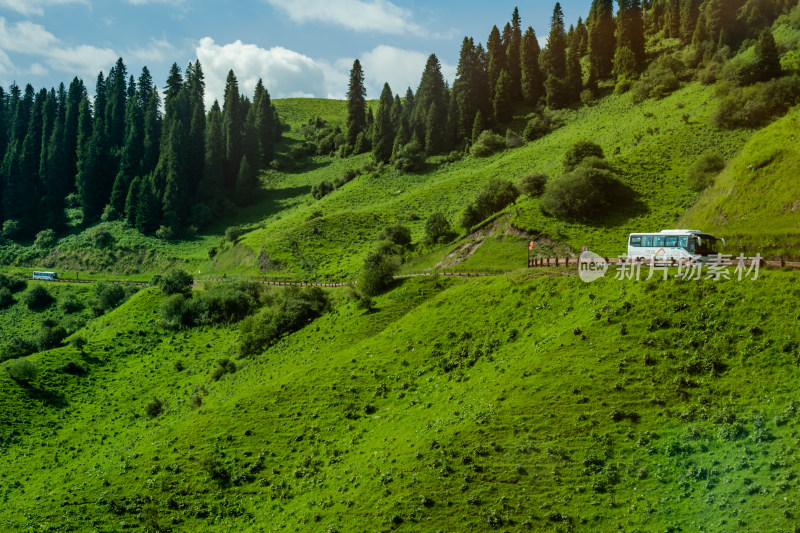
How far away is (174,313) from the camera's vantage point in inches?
2386

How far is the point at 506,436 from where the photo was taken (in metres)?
26.2

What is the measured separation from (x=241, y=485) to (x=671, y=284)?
25859 mm

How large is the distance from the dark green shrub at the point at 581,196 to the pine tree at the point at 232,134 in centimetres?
7335

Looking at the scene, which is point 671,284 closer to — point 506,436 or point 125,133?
point 506,436

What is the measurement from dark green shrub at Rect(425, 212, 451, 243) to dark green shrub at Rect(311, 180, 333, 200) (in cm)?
4065

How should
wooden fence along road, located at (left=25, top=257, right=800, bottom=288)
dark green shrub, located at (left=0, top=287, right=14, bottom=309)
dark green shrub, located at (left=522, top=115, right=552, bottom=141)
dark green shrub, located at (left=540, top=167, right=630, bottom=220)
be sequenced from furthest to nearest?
dark green shrub, located at (left=522, top=115, right=552, bottom=141)
dark green shrub, located at (left=0, top=287, right=14, bottom=309)
dark green shrub, located at (left=540, top=167, right=630, bottom=220)
wooden fence along road, located at (left=25, top=257, right=800, bottom=288)

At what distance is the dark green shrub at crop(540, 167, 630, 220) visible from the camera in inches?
2237

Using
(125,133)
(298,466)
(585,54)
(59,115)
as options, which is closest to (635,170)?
(298,466)

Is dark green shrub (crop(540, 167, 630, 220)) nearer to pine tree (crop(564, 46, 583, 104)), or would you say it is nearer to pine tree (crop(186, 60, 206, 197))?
pine tree (crop(564, 46, 583, 104))

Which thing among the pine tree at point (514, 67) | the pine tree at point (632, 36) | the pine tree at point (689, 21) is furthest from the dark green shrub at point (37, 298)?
the pine tree at point (689, 21)

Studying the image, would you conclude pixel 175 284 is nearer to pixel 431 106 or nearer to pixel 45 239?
pixel 45 239

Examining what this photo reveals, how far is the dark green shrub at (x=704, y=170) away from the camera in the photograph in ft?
192

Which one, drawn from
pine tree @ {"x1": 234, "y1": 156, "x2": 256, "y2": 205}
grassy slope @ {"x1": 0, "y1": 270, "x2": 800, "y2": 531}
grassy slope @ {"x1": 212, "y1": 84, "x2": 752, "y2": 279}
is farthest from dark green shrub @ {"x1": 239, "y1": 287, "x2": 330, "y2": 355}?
pine tree @ {"x1": 234, "y1": 156, "x2": 256, "y2": 205}

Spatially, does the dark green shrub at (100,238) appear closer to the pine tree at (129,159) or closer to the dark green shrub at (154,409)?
the pine tree at (129,159)
